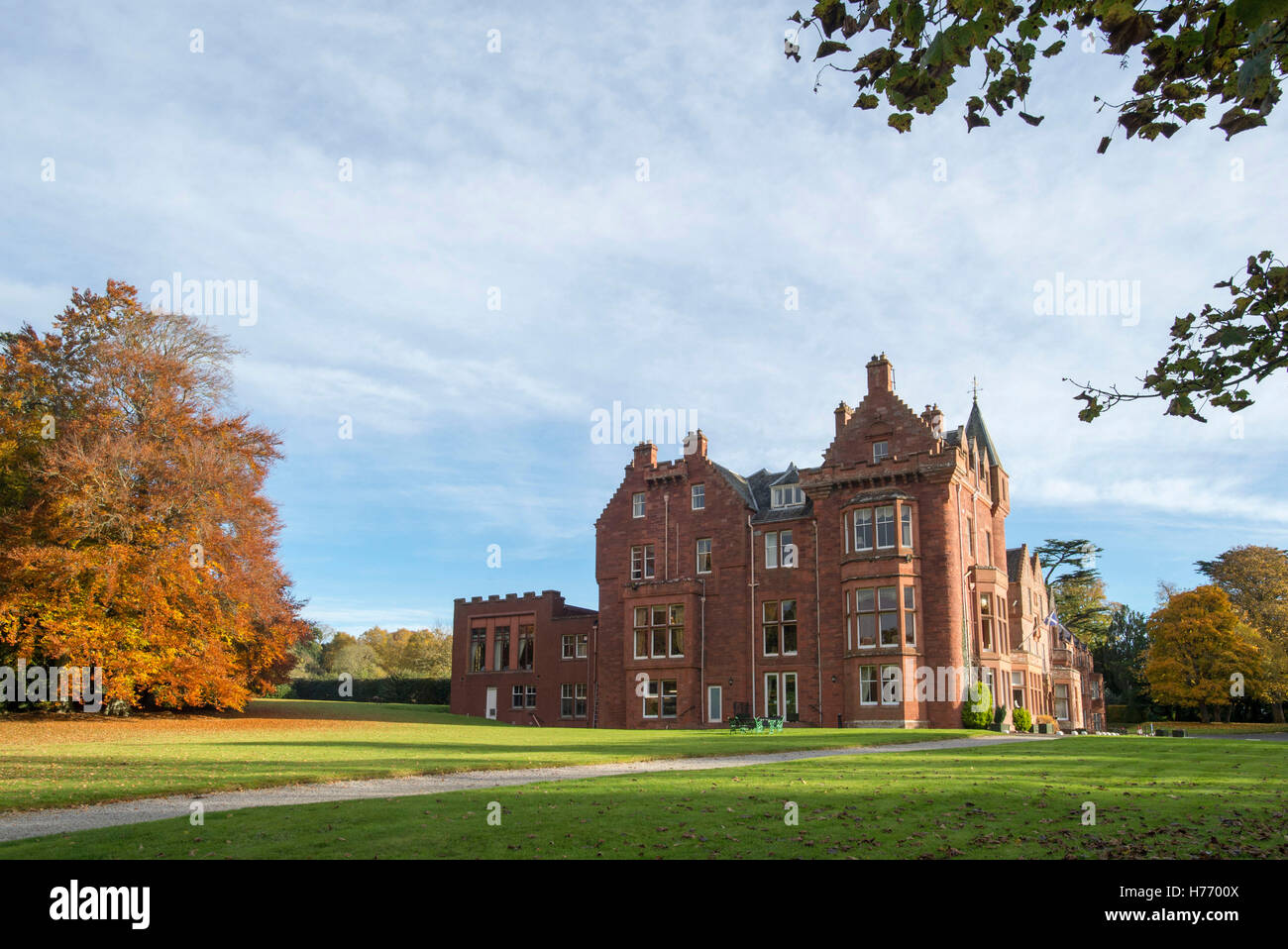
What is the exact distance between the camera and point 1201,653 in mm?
59125

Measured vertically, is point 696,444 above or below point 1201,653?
above

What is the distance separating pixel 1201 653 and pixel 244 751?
193 ft

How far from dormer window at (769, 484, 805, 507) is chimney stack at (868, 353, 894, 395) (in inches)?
244

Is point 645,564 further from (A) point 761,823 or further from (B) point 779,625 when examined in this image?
(A) point 761,823

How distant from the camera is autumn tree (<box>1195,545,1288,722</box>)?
62.3 metres

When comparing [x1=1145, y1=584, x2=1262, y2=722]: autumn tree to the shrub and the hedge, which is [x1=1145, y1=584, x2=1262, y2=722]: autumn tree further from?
the hedge

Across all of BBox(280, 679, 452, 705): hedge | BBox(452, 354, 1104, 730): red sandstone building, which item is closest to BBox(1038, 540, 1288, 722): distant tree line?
BBox(452, 354, 1104, 730): red sandstone building

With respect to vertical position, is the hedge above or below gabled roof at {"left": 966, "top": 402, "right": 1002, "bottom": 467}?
below

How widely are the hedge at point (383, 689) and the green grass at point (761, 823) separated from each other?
176 feet

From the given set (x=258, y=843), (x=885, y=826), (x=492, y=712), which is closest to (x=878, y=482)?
(x=492, y=712)

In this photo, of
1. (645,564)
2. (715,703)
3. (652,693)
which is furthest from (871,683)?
(645,564)

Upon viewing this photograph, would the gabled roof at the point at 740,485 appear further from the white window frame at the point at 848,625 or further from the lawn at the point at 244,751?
the lawn at the point at 244,751

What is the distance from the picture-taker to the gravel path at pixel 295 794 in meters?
11.2

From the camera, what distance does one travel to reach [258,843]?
29.4 feet
